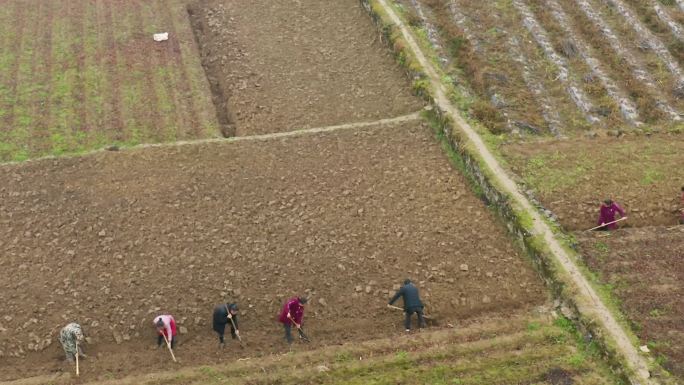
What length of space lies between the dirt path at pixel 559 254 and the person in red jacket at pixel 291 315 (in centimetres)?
746

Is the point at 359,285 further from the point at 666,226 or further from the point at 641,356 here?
the point at 666,226

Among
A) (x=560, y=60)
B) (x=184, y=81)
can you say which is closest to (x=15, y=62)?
(x=184, y=81)

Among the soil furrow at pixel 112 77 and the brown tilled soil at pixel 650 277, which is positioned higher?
the brown tilled soil at pixel 650 277

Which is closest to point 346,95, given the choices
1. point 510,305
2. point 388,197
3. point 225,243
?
point 388,197

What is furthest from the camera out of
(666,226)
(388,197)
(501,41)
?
(501,41)

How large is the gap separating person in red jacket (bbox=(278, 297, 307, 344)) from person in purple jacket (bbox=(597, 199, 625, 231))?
988cm

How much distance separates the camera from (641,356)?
1711cm

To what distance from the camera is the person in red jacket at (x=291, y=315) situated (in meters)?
18.0

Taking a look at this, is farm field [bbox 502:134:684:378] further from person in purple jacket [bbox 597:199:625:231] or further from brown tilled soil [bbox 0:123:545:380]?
brown tilled soil [bbox 0:123:545:380]

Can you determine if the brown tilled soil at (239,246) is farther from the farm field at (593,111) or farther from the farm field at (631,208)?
the farm field at (593,111)

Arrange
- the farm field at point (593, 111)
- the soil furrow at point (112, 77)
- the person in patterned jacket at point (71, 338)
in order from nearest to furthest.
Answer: the person in patterned jacket at point (71, 338), the farm field at point (593, 111), the soil furrow at point (112, 77)

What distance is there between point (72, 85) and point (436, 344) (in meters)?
21.4

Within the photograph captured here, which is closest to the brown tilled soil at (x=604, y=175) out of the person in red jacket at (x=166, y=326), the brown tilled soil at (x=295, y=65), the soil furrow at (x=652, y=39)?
the soil furrow at (x=652, y=39)

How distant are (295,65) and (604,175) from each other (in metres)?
15.0
